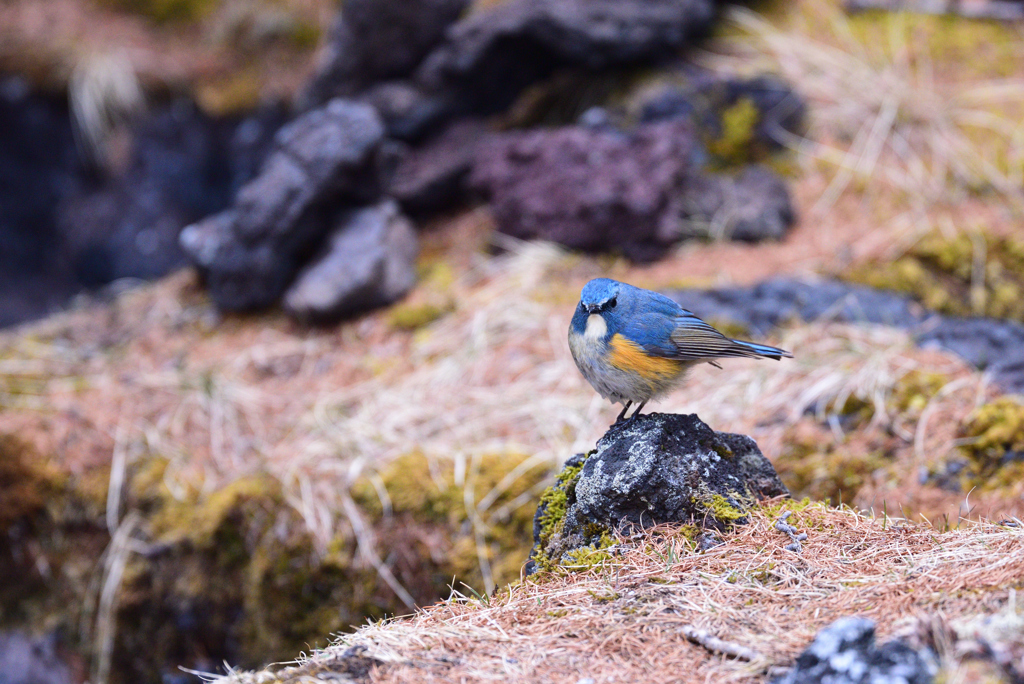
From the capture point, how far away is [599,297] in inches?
113

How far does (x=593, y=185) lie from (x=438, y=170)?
Result: 4.93 feet

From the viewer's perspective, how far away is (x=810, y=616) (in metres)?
1.96

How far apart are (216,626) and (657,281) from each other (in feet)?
11.7

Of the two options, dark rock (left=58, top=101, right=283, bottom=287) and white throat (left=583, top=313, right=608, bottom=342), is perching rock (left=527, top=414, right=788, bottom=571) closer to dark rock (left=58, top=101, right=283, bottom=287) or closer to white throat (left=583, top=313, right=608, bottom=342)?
white throat (left=583, top=313, right=608, bottom=342)

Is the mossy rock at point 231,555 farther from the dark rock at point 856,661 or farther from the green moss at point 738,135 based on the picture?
the green moss at point 738,135

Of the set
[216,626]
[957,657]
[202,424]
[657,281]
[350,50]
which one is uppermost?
[350,50]

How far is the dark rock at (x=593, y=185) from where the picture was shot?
564 cm

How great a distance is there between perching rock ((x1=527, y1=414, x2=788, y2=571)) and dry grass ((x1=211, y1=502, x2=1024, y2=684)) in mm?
98

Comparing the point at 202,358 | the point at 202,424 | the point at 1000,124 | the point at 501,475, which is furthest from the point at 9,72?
the point at 1000,124

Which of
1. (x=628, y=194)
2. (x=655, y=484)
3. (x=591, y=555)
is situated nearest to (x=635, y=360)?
(x=655, y=484)

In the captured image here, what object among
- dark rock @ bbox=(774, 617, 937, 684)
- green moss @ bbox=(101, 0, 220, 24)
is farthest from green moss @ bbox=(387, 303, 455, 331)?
green moss @ bbox=(101, 0, 220, 24)

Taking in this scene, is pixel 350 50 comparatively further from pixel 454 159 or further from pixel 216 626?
pixel 216 626

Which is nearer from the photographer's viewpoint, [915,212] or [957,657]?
[957,657]

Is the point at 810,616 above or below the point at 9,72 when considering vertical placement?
below
